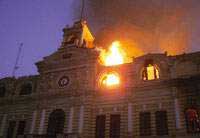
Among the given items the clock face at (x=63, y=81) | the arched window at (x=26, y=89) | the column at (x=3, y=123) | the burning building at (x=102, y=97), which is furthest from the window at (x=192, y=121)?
the column at (x=3, y=123)

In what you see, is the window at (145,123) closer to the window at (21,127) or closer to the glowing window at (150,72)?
the glowing window at (150,72)

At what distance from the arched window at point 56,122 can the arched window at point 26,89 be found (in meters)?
5.93

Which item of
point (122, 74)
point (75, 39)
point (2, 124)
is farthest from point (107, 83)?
point (2, 124)

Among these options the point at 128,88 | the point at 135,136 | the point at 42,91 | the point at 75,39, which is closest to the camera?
the point at 135,136

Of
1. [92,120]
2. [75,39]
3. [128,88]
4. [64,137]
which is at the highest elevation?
[75,39]

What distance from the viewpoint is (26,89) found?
36.4 m

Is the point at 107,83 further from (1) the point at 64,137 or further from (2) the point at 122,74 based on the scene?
(1) the point at 64,137

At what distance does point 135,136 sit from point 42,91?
13.4 meters

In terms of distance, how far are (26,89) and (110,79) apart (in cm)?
1221

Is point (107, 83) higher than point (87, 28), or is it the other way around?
point (87, 28)

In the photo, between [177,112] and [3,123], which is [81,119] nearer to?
[177,112]

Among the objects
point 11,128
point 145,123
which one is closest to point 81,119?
point 145,123

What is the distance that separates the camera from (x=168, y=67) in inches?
1125

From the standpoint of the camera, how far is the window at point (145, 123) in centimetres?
2700
